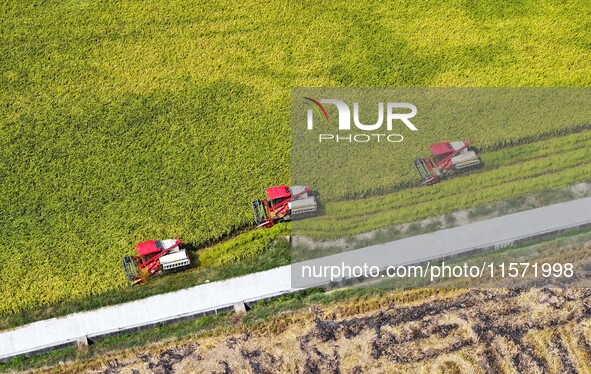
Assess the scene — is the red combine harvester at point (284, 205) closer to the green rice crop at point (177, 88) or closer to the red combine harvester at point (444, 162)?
the green rice crop at point (177, 88)

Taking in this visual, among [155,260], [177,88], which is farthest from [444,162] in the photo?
[177,88]

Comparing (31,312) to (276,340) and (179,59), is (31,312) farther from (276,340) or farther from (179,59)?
(179,59)

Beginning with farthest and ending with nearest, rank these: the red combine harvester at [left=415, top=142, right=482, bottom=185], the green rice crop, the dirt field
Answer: the green rice crop
the red combine harvester at [left=415, top=142, right=482, bottom=185]
the dirt field

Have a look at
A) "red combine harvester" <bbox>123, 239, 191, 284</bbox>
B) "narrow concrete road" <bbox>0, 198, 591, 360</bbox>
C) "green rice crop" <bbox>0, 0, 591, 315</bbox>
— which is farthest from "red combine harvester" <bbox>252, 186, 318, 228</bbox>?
"red combine harvester" <bbox>123, 239, 191, 284</bbox>

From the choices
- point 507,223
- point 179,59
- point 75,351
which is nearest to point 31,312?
point 75,351

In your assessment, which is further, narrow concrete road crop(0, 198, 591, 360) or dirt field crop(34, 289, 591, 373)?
narrow concrete road crop(0, 198, 591, 360)

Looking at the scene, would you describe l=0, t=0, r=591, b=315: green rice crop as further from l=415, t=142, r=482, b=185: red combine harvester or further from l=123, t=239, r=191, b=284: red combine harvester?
l=415, t=142, r=482, b=185: red combine harvester
